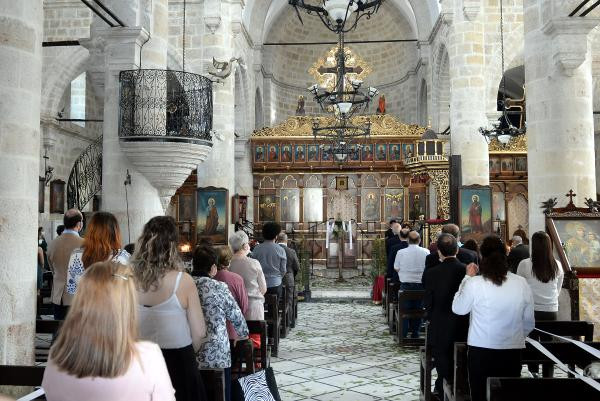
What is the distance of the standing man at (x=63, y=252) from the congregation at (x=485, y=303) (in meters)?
2.94

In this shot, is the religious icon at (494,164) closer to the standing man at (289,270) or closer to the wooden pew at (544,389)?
the standing man at (289,270)

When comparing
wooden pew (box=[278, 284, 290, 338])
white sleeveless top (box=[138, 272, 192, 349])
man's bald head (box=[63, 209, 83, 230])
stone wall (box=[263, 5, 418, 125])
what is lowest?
wooden pew (box=[278, 284, 290, 338])

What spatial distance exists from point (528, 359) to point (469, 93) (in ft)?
37.2

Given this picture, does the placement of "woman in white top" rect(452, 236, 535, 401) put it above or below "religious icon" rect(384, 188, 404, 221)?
below

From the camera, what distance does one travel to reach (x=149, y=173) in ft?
25.1

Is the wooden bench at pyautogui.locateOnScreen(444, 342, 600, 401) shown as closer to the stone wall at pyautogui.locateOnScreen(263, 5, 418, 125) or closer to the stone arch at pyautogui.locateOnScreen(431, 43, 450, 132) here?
the stone arch at pyautogui.locateOnScreen(431, 43, 450, 132)

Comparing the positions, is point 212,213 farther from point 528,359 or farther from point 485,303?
point 485,303

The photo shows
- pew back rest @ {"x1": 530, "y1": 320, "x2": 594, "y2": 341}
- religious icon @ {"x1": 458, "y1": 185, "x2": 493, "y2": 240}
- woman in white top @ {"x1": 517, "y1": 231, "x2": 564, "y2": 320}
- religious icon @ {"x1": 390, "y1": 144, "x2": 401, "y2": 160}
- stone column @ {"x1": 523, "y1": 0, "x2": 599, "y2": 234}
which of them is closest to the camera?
pew back rest @ {"x1": 530, "y1": 320, "x2": 594, "y2": 341}

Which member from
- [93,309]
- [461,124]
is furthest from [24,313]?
[461,124]

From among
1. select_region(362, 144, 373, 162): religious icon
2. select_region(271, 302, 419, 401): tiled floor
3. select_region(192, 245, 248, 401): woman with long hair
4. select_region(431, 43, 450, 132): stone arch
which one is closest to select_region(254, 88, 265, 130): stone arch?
select_region(362, 144, 373, 162): religious icon

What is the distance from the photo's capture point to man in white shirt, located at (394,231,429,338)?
769 centimetres

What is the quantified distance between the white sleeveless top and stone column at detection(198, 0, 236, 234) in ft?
38.5

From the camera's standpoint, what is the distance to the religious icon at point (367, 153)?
21.6 meters

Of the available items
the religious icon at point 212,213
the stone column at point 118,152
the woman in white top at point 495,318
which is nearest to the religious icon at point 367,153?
the religious icon at point 212,213
